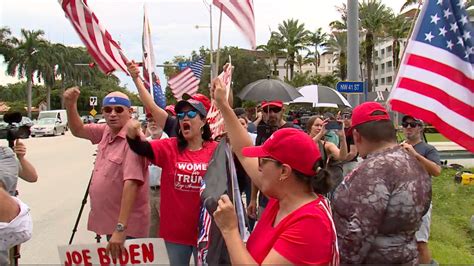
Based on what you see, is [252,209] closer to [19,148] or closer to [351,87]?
[19,148]

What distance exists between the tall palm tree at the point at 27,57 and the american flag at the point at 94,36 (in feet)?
208

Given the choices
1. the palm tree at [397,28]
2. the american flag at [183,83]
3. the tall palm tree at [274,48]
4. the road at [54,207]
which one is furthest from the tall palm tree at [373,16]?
the american flag at [183,83]

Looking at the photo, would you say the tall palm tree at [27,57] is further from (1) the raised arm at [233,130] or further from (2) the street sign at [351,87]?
(1) the raised arm at [233,130]

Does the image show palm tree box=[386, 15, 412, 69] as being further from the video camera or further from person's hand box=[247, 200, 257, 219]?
the video camera

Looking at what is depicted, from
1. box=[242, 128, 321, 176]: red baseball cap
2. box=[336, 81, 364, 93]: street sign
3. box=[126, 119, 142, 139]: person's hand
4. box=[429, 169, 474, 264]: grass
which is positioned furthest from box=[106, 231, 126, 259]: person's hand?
box=[336, 81, 364, 93]: street sign

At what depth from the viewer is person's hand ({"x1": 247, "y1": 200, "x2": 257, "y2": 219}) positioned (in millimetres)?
5406

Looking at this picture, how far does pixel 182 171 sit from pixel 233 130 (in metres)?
0.63

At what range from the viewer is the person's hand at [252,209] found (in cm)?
541

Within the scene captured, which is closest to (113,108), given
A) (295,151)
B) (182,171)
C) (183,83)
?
(182,171)

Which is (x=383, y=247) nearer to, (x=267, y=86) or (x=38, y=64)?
(x=267, y=86)

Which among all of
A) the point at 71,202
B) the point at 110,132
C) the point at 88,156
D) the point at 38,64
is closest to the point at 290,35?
the point at 38,64

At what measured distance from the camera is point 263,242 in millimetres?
2375

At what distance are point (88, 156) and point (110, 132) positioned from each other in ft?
58.9

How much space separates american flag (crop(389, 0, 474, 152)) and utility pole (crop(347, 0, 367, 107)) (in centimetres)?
516
